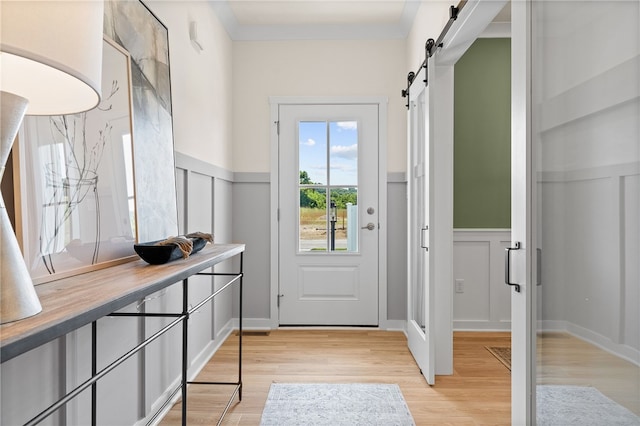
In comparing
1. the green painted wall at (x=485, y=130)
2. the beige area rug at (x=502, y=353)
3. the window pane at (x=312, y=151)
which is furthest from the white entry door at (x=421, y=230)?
the window pane at (x=312, y=151)

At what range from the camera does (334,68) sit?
3570 millimetres

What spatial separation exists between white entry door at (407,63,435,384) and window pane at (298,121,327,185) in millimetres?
835

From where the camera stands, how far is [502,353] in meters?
2.94

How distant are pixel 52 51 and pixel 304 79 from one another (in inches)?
122

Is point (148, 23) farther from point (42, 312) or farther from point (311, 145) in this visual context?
point (311, 145)

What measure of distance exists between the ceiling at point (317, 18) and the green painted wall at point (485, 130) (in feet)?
1.13

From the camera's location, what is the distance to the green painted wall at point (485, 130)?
345 centimetres

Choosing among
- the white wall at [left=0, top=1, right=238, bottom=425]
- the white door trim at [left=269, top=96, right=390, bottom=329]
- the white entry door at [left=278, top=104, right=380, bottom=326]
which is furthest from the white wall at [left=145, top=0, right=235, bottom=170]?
the white entry door at [left=278, top=104, right=380, bottom=326]

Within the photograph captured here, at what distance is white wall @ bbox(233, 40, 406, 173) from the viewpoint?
3.54 m

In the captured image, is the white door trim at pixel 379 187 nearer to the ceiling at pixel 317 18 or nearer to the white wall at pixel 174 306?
the white wall at pixel 174 306

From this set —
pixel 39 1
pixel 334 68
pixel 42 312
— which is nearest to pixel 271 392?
pixel 42 312

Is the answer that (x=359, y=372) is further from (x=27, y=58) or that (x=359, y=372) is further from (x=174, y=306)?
(x=27, y=58)

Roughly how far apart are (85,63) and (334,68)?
309 cm

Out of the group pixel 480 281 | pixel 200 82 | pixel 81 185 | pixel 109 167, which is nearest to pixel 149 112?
pixel 109 167
